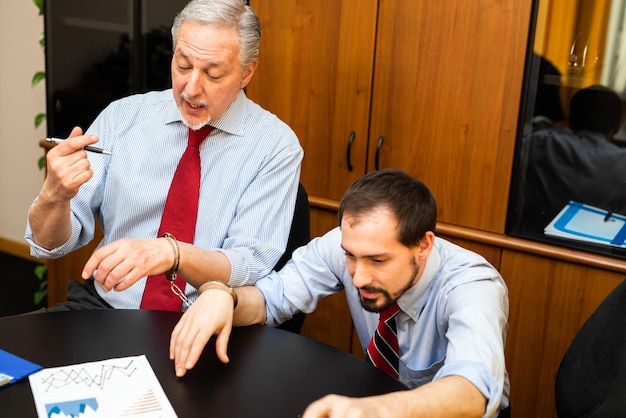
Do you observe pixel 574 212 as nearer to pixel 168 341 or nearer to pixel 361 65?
pixel 361 65

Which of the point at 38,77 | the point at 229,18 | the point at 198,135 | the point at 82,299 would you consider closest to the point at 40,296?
the point at 38,77

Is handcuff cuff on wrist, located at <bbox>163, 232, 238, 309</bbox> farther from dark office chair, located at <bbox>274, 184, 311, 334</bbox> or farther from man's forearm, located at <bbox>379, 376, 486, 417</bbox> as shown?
man's forearm, located at <bbox>379, 376, 486, 417</bbox>

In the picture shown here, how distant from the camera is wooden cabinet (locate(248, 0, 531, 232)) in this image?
2.23 m

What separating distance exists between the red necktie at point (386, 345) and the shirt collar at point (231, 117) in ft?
2.15

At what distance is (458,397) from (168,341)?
58 cm

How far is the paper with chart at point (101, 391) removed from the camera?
1.17m

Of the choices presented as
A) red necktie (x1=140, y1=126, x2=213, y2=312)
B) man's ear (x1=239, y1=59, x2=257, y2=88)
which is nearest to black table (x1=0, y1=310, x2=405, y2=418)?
red necktie (x1=140, y1=126, x2=213, y2=312)

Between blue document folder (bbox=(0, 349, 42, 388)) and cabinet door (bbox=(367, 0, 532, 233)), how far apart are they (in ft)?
4.83


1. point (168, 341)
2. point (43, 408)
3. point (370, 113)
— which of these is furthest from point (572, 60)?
point (43, 408)

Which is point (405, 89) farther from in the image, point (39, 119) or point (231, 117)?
point (39, 119)

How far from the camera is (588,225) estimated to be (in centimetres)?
221

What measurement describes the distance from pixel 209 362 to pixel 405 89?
1.34 m

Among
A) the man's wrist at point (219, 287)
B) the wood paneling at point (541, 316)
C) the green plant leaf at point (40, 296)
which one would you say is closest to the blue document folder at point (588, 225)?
the wood paneling at point (541, 316)

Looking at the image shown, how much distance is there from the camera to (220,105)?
6.17ft
